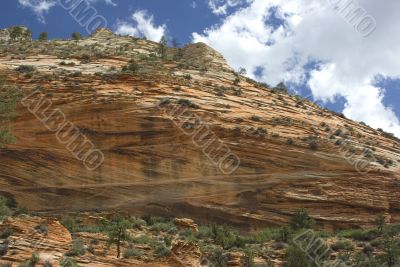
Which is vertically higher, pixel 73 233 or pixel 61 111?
pixel 61 111

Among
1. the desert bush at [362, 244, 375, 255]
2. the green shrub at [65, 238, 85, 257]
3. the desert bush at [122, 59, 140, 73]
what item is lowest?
the green shrub at [65, 238, 85, 257]

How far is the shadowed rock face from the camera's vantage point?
28203 millimetres

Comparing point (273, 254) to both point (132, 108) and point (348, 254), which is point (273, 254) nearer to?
point (348, 254)

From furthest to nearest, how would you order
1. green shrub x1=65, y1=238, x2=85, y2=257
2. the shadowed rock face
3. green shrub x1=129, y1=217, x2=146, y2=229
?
the shadowed rock face, green shrub x1=129, y1=217, x2=146, y2=229, green shrub x1=65, y1=238, x2=85, y2=257

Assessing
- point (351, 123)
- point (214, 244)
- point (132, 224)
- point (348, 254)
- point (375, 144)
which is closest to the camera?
point (348, 254)

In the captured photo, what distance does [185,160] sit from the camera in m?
29.2

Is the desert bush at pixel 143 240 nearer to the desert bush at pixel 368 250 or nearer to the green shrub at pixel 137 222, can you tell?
the green shrub at pixel 137 222

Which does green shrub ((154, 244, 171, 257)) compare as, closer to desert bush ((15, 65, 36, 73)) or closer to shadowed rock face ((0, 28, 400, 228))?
shadowed rock face ((0, 28, 400, 228))

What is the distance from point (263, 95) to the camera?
37594 mm

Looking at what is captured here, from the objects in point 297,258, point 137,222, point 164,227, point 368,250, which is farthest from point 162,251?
point 368,250

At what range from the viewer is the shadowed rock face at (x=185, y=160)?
1110 inches

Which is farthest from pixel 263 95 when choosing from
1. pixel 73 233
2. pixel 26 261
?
pixel 26 261

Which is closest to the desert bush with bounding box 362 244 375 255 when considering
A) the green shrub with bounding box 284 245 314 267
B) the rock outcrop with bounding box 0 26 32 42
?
the green shrub with bounding box 284 245 314 267

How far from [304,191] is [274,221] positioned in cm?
232
